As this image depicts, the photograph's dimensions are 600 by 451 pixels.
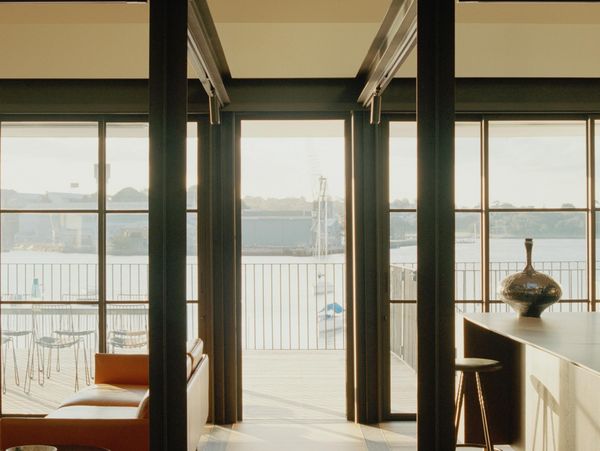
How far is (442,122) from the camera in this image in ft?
5.68

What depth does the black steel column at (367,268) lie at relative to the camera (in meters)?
4.49

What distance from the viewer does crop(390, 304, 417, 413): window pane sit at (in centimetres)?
456

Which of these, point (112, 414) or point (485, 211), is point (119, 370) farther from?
point (485, 211)

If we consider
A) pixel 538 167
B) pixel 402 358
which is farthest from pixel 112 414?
pixel 538 167

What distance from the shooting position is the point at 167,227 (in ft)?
5.82

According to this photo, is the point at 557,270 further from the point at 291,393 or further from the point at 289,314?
the point at 289,314

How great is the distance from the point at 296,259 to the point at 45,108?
15.0 feet

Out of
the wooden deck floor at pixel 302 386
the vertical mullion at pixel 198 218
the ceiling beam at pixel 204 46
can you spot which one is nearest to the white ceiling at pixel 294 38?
the ceiling beam at pixel 204 46

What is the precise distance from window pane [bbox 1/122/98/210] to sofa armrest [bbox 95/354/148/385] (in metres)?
1.29

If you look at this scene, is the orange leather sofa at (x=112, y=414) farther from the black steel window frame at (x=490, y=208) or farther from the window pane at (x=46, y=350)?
the black steel window frame at (x=490, y=208)

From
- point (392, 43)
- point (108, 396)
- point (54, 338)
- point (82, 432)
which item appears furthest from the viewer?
point (54, 338)

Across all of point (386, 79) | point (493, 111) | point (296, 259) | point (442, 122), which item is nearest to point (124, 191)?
point (386, 79)

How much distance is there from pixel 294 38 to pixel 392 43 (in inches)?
35.0

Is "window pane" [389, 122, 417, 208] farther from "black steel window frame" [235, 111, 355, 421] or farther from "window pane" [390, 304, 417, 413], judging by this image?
"window pane" [390, 304, 417, 413]
